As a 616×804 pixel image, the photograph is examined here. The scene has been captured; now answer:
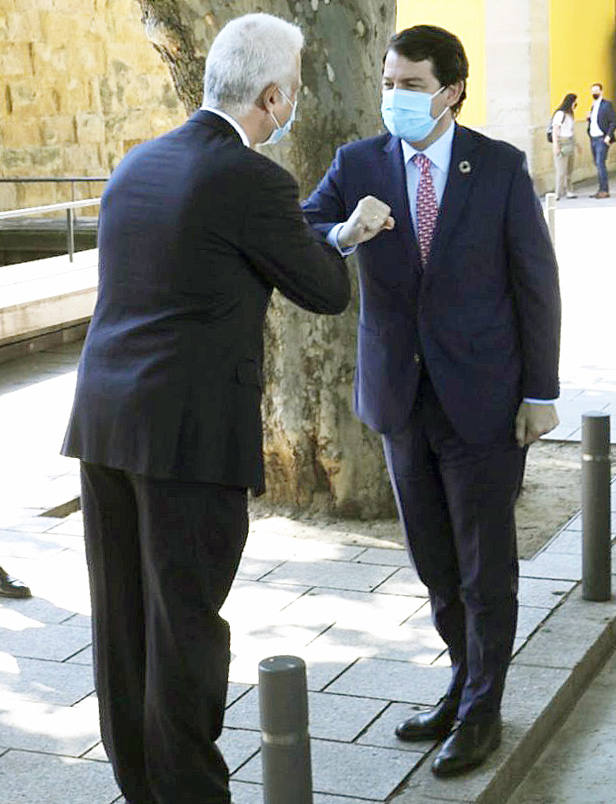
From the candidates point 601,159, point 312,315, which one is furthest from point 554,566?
point 601,159

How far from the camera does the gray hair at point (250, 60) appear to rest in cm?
370

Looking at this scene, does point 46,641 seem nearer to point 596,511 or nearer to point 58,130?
point 596,511

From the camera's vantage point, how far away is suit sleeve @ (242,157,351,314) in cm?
372

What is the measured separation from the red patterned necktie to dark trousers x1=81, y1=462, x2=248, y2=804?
985 millimetres

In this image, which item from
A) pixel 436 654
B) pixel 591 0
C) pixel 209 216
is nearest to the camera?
pixel 209 216

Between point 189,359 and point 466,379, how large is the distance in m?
0.97

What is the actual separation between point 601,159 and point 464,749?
22.5 metres

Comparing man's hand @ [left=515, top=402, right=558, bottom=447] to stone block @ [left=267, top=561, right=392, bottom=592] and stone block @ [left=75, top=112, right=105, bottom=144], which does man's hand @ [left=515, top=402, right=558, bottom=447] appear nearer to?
stone block @ [left=267, top=561, right=392, bottom=592]

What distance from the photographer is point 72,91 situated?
86.2 ft

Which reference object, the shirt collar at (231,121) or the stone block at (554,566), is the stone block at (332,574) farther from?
the shirt collar at (231,121)

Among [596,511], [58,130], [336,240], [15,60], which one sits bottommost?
[596,511]

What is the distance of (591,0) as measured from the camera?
31.3 meters

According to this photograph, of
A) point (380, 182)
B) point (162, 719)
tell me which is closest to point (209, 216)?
point (380, 182)

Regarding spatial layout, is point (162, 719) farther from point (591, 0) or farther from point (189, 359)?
point (591, 0)
